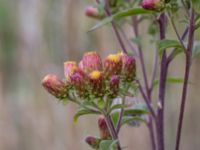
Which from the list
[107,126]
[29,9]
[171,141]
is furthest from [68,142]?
[107,126]

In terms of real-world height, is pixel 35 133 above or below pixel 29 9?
below

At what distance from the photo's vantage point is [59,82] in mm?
1774

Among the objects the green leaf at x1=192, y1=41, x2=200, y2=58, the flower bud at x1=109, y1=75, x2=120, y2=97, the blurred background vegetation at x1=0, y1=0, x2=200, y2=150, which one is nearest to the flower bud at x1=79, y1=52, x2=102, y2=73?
the flower bud at x1=109, y1=75, x2=120, y2=97

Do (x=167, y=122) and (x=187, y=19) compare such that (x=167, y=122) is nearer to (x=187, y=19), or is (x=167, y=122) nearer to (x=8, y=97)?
(x=8, y=97)

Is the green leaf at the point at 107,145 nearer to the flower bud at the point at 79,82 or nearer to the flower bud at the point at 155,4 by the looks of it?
the flower bud at the point at 79,82

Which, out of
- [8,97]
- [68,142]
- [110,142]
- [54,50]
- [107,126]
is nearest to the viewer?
[110,142]

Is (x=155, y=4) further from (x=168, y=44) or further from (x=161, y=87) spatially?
(x=161, y=87)

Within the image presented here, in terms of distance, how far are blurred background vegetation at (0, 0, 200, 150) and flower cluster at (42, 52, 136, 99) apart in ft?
8.09

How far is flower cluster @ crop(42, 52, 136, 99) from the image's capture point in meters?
1.67

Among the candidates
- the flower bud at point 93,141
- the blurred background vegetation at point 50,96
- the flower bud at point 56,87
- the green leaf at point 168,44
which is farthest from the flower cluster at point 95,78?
the blurred background vegetation at point 50,96

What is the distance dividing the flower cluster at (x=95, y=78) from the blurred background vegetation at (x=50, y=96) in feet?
8.09

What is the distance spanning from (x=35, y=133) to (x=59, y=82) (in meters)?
2.88

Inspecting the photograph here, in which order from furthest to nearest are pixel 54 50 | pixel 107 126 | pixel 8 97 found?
pixel 8 97 < pixel 54 50 < pixel 107 126

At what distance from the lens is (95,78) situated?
168 cm
